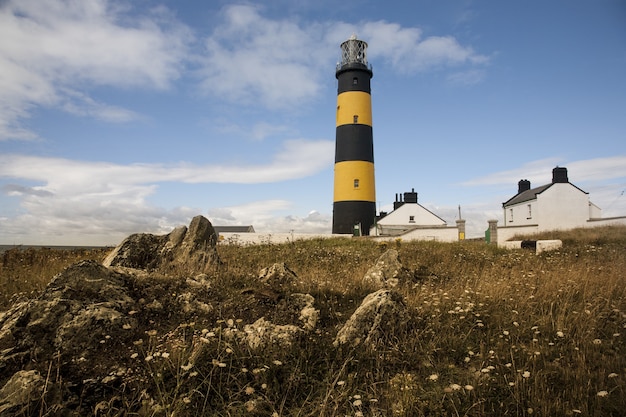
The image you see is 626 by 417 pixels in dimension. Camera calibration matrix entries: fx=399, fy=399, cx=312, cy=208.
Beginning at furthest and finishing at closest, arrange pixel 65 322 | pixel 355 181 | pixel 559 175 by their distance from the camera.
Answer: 1. pixel 559 175
2. pixel 355 181
3. pixel 65 322

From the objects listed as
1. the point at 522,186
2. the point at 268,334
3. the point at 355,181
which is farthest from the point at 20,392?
the point at 522,186

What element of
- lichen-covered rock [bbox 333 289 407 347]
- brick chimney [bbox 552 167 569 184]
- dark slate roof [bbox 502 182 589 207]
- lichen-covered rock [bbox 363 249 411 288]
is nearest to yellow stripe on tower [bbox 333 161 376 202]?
dark slate roof [bbox 502 182 589 207]

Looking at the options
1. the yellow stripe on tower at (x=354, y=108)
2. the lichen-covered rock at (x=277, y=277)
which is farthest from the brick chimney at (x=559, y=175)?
the lichen-covered rock at (x=277, y=277)

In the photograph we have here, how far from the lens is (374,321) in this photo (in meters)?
4.91

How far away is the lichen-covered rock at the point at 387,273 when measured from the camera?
321 inches

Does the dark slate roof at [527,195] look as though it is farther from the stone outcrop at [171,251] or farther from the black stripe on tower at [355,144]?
the stone outcrop at [171,251]

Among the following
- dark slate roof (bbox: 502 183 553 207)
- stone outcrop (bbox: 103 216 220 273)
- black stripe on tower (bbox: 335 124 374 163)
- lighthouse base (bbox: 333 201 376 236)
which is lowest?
stone outcrop (bbox: 103 216 220 273)

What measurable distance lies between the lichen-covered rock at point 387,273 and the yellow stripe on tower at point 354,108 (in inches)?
1002

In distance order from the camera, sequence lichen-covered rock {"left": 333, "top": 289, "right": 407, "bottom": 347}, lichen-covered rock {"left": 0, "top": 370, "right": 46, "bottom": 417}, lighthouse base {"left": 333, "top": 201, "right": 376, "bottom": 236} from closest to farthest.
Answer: lichen-covered rock {"left": 0, "top": 370, "right": 46, "bottom": 417} → lichen-covered rock {"left": 333, "top": 289, "right": 407, "bottom": 347} → lighthouse base {"left": 333, "top": 201, "right": 376, "bottom": 236}

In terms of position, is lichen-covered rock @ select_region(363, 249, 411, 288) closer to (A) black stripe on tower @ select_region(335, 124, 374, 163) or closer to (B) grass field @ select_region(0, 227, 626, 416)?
(B) grass field @ select_region(0, 227, 626, 416)

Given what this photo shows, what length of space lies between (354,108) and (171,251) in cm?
2688

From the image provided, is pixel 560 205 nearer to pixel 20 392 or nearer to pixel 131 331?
pixel 131 331

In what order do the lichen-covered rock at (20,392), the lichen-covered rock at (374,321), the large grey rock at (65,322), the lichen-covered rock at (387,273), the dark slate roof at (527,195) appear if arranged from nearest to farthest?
the lichen-covered rock at (20,392) → the large grey rock at (65,322) → the lichen-covered rock at (374,321) → the lichen-covered rock at (387,273) → the dark slate roof at (527,195)

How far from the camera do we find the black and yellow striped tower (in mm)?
32500
